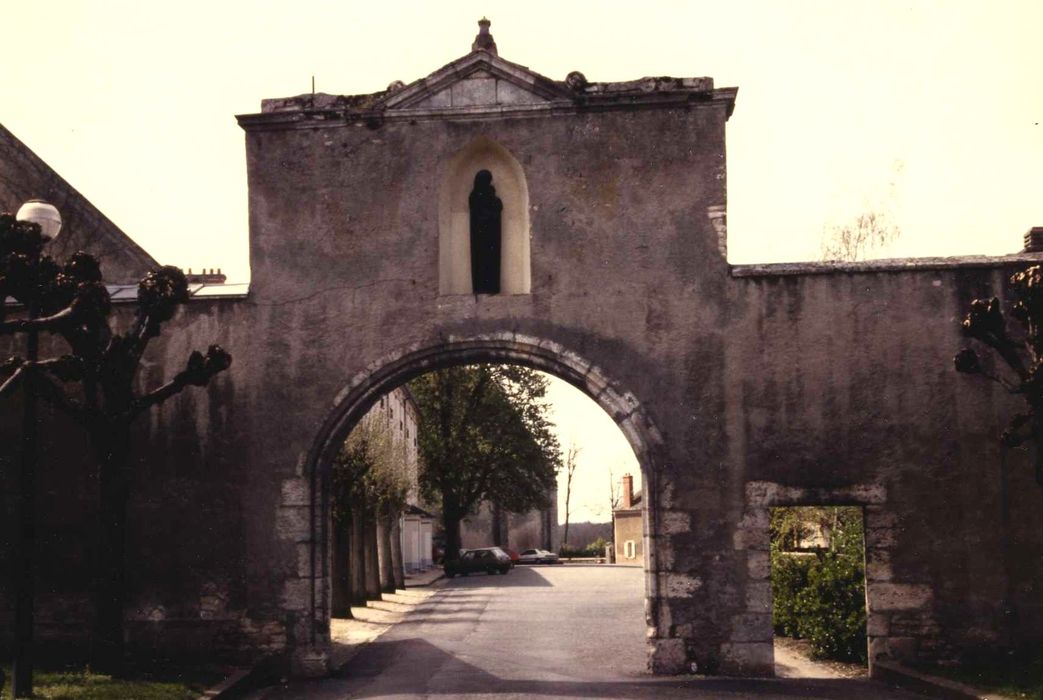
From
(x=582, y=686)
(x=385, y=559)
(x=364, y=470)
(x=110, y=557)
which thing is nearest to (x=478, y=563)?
(x=385, y=559)

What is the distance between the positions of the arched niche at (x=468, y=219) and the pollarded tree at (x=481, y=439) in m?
33.2

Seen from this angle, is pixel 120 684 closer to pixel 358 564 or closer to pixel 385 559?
pixel 358 564

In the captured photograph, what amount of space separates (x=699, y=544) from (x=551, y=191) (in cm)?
442

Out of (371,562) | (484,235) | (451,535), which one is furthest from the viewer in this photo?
(451,535)

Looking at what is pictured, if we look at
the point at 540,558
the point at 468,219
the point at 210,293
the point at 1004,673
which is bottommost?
the point at 540,558

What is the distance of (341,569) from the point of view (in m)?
22.8

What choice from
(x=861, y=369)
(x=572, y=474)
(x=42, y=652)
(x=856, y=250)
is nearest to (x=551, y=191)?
(x=861, y=369)

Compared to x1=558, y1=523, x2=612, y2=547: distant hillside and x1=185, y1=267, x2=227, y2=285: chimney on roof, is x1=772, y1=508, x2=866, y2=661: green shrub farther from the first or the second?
x1=558, y1=523, x2=612, y2=547: distant hillside

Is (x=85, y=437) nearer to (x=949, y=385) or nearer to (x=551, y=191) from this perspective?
(x=551, y=191)

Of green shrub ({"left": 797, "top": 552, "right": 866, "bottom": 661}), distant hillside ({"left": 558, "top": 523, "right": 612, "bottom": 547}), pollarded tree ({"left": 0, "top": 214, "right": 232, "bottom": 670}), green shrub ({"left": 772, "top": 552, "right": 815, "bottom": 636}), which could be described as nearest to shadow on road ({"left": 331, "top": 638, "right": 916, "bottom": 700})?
green shrub ({"left": 797, "top": 552, "right": 866, "bottom": 661})

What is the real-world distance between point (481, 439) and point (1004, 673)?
36.5 meters

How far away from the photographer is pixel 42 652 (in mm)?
13742

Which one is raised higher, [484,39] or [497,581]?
[484,39]

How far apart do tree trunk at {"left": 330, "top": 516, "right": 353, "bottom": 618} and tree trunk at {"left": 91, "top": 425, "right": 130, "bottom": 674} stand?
9.64m
